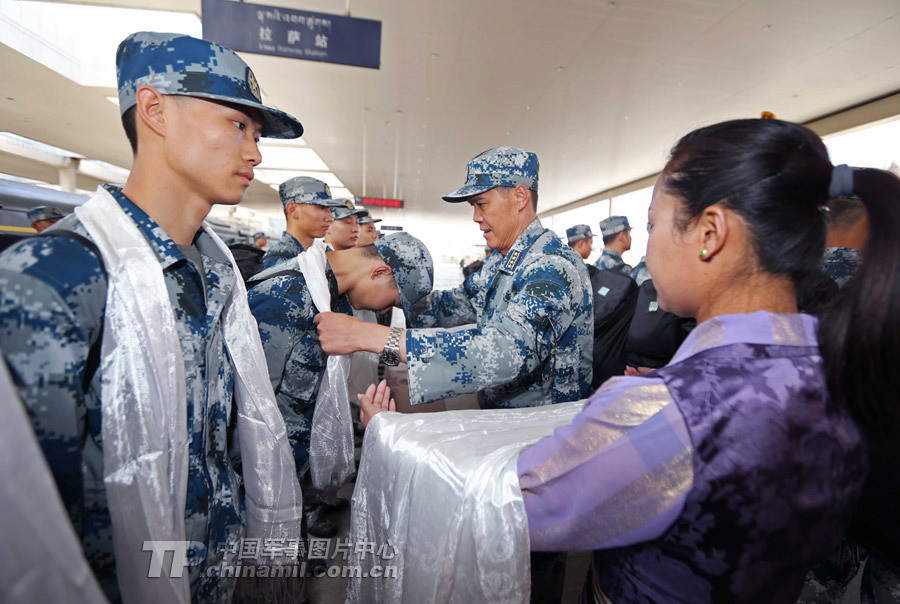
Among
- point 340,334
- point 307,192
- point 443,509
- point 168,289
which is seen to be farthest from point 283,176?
point 443,509

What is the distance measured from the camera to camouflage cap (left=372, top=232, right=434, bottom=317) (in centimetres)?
220

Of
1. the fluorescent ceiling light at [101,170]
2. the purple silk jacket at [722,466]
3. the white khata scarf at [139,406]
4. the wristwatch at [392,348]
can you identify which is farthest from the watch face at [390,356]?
the fluorescent ceiling light at [101,170]

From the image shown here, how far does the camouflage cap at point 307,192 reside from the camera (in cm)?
355

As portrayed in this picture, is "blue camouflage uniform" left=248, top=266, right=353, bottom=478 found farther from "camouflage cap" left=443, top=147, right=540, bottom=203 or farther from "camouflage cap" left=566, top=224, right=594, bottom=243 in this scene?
"camouflage cap" left=566, top=224, right=594, bottom=243

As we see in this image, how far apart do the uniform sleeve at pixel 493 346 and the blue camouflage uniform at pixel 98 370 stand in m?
0.55

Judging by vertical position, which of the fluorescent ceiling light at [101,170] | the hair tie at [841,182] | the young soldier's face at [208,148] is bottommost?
the hair tie at [841,182]

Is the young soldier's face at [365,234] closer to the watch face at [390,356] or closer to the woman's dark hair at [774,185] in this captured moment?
the watch face at [390,356]

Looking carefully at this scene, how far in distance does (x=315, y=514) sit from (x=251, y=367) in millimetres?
1543

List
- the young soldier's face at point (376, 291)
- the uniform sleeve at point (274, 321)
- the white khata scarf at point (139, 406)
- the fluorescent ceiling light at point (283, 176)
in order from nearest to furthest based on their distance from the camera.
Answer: the white khata scarf at point (139, 406), the uniform sleeve at point (274, 321), the young soldier's face at point (376, 291), the fluorescent ceiling light at point (283, 176)

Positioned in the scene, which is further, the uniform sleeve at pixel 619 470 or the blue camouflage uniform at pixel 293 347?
the blue camouflage uniform at pixel 293 347

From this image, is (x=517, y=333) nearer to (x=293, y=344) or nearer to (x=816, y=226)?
(x=816, y=226)

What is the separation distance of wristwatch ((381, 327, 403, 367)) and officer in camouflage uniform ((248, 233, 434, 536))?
452mm

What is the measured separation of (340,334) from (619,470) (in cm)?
100

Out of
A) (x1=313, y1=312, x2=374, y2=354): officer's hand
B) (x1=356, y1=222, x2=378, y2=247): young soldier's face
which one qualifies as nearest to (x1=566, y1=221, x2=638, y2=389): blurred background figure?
(x1=313, y1=312, x2=374, y2=354): officer's hand
